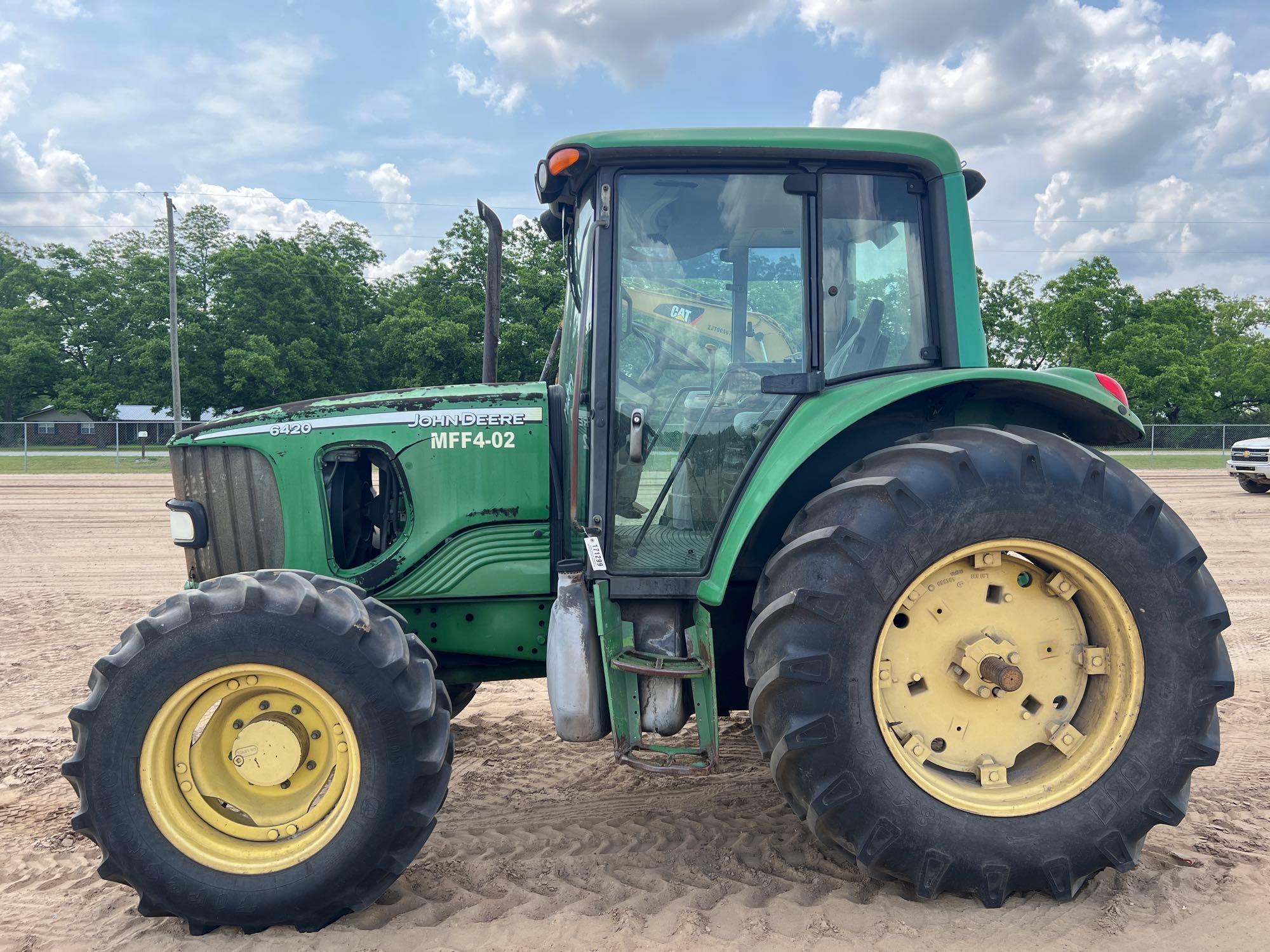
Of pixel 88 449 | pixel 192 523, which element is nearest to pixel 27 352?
pixel 88 449

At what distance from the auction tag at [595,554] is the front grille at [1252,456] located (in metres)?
17.1

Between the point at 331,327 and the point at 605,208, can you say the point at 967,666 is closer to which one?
the point at 605,208

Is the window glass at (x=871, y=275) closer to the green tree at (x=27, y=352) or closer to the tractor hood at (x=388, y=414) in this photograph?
the tractor hood at (x=388, y=414)

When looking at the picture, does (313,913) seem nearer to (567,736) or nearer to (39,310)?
(567,736)

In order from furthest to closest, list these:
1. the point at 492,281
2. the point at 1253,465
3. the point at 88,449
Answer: the point at 88,449 → the point at 1253,465 → the point at 492,281

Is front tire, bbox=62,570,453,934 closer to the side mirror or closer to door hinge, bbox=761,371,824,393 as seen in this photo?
door hinge, bbox=761,371,824,393

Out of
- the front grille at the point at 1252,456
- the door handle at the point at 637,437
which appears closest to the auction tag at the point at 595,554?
the door handle at the point at 637,437

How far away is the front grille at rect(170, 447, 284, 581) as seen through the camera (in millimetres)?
3295

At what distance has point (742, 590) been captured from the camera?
311 cm

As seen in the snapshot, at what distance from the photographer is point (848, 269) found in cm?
296

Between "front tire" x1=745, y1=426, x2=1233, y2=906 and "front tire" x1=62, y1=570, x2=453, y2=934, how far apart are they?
111 cm

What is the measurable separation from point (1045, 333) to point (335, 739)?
Answer: 43.1m

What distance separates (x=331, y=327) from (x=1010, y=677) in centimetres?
3502

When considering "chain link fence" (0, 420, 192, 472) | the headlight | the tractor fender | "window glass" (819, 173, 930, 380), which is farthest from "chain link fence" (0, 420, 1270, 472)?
"window glass" (819, 173, 930, 380)
